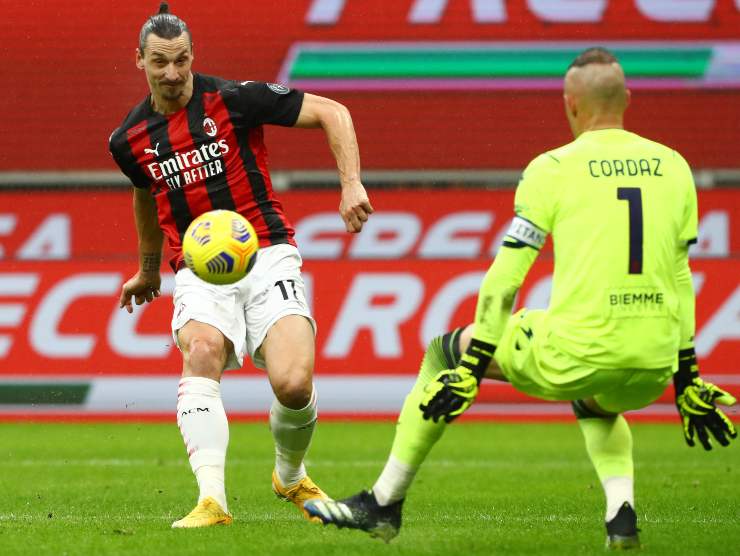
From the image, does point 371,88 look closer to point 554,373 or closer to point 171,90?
point 171,90

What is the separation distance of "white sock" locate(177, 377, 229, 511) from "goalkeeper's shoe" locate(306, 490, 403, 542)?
85cm

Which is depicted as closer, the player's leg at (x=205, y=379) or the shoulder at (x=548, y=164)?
the shoulder at (x=548, y=164)

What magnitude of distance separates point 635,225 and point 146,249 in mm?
2797

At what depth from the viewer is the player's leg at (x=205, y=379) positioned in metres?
5.61

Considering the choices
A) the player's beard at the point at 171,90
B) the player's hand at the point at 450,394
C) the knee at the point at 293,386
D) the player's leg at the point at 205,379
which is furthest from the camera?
the player's beard at the point at 171,90

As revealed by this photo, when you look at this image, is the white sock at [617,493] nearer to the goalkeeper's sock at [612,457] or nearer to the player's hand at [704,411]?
Answer: the goalkeeper's sock at [612,457]

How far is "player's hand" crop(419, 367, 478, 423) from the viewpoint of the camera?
4.52 m

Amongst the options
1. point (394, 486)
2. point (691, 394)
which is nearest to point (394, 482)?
point (394, 486)

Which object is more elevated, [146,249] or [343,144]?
[343,144]

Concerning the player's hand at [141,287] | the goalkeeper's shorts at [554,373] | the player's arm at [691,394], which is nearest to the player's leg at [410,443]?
the goalkeeper's shorts at [554,373]

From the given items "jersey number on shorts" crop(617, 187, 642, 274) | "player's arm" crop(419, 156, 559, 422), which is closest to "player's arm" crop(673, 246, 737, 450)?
"jersey number on shorts" crop(617, 187, 642, 274)

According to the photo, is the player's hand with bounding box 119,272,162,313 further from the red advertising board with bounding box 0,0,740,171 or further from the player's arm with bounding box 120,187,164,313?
the red advertising board with bounding box 0,0,740,171

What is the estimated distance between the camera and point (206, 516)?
18.1 feet

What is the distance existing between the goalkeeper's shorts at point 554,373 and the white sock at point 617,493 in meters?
0.28
